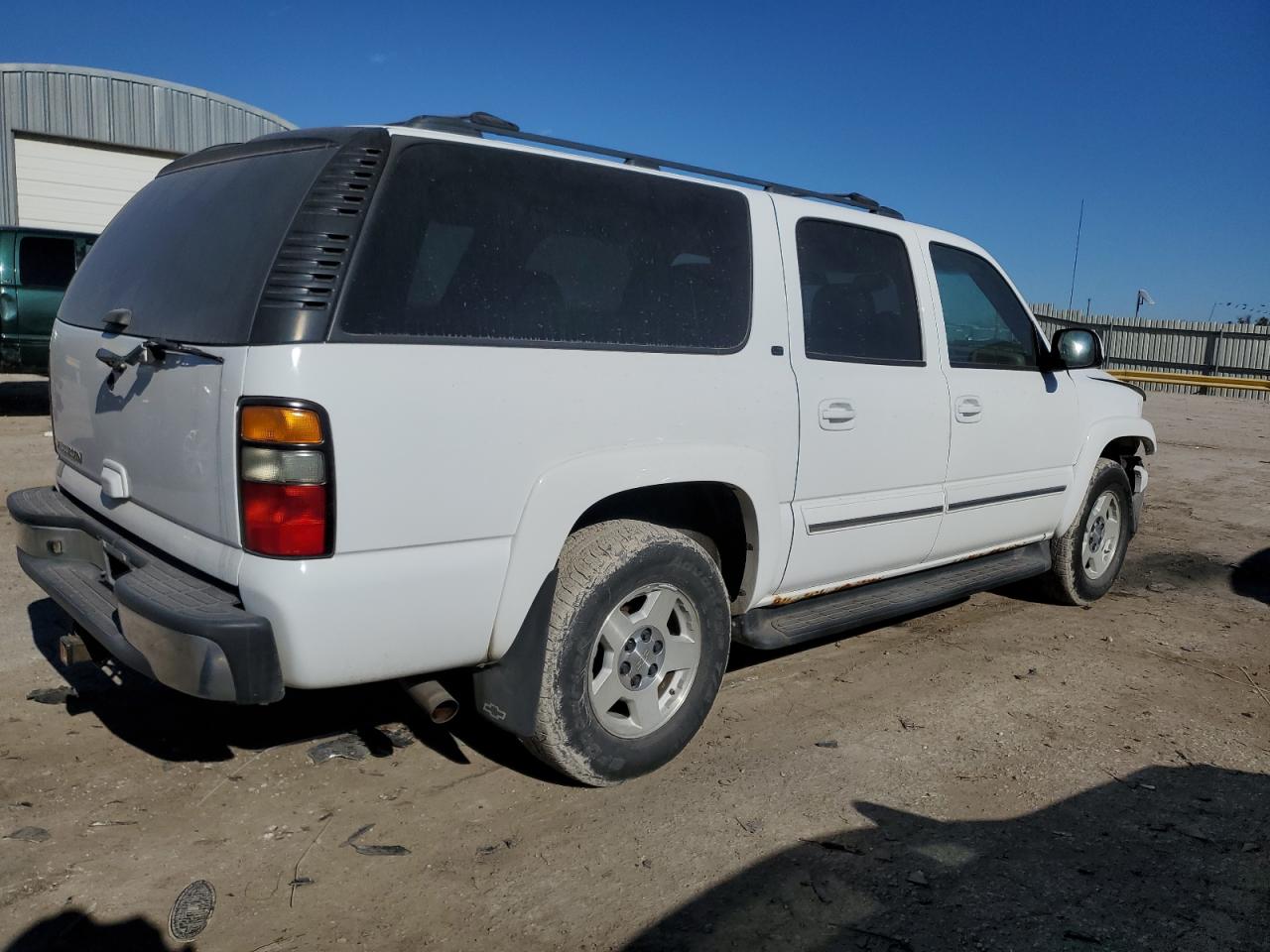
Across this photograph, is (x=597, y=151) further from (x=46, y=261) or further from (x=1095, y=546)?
(x=46, y=261)

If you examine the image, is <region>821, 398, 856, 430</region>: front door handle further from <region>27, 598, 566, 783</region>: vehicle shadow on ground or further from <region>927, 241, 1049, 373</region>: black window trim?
<region>27, 598, 566, 783</region>: vehicle shadow on ground

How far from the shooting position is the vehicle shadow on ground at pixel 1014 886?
8.61ft

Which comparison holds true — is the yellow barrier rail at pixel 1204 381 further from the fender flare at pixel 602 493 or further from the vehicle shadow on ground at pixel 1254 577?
the fender flare at pixel 602 493

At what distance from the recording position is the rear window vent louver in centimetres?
260

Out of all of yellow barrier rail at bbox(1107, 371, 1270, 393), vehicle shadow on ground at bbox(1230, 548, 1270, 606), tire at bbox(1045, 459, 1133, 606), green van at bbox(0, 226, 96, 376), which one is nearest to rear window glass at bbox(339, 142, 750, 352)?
tire at bbox(1045, 459, 1133, 606)

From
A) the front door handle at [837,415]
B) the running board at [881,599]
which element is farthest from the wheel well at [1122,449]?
the front door handle at [837,415]

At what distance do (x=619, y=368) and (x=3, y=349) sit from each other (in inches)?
436

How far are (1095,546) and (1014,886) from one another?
3483mm

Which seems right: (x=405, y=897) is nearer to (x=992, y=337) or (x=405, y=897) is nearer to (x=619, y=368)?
(x=619, y=368)

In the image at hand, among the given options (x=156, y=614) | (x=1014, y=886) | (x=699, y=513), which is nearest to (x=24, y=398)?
(x=699, y=513)

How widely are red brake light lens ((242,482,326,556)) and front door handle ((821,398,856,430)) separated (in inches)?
78.3

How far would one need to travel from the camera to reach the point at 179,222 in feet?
10.7

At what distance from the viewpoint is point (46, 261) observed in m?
11.9

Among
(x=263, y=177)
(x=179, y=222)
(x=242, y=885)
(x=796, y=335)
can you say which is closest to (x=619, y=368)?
(x=796, y=335)
